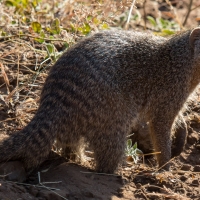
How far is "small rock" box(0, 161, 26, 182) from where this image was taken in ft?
11.7

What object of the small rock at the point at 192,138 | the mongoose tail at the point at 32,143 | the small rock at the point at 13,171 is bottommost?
the small rock at the point at 192,138

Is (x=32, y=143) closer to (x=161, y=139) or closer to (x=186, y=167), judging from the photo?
(x=161, y=139)

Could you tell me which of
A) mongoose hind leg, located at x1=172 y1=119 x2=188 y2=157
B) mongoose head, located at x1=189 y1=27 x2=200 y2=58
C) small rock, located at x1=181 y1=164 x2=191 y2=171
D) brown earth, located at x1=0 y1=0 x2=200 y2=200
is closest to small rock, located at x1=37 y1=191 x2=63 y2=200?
brown earth, located at x1=0 y1=0 x2=200 y2=200

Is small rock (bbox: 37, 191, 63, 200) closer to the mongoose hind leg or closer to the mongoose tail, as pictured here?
the mongoose tail

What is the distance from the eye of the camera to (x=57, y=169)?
3.91 meters

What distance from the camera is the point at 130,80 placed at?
4051mm

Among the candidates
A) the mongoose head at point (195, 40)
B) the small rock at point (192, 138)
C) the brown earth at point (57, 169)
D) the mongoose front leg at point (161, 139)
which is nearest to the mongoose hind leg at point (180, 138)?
the brown earth at point (57, 169)

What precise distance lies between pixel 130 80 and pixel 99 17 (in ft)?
4.56

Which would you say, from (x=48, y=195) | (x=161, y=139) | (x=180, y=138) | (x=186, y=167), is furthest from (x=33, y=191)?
(x=180, y=138)

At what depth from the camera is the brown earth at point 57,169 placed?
3586 mm

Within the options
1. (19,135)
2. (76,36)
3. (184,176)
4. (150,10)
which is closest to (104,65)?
(19,135)

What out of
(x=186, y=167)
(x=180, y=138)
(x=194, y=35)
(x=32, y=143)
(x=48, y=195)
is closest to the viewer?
(x=48, y=195)

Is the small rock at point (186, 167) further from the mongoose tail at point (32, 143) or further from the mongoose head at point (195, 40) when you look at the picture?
the mongoose tail at point (32, 143)

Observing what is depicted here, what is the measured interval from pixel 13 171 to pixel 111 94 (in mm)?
871
